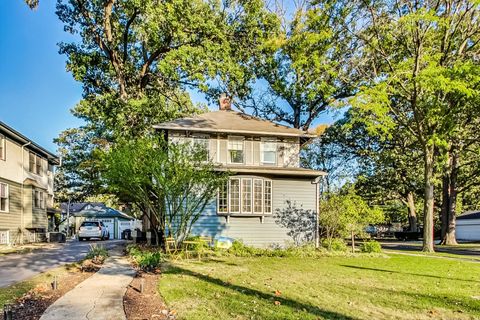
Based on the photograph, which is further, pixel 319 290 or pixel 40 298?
pixel 319 290

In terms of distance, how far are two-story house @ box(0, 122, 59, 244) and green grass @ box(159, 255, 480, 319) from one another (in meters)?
14.1

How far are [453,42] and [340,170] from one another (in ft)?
54.3

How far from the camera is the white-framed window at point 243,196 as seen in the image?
16.9 m

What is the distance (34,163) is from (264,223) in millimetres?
17626

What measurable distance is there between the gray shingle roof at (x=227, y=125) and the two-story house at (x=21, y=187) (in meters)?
9.83

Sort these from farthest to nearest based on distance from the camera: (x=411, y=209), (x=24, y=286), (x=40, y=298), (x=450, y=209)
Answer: (x=411, y=209) → (x=450, y=209) → (x=24, y=286) → (x=40, y=298)

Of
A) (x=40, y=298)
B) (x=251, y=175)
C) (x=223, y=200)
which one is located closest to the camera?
(x=40, y=298)

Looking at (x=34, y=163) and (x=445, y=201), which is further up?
(x=34, y=163)

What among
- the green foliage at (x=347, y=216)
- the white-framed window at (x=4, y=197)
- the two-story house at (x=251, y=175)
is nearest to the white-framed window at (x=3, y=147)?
the white-framed window at (x=4, y=197)

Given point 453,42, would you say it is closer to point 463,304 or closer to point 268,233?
point 268,233

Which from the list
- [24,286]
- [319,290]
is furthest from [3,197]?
[319,290]

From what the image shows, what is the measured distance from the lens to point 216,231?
16.8m

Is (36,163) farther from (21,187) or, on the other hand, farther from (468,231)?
(468,231)

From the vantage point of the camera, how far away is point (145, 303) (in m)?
6.88
